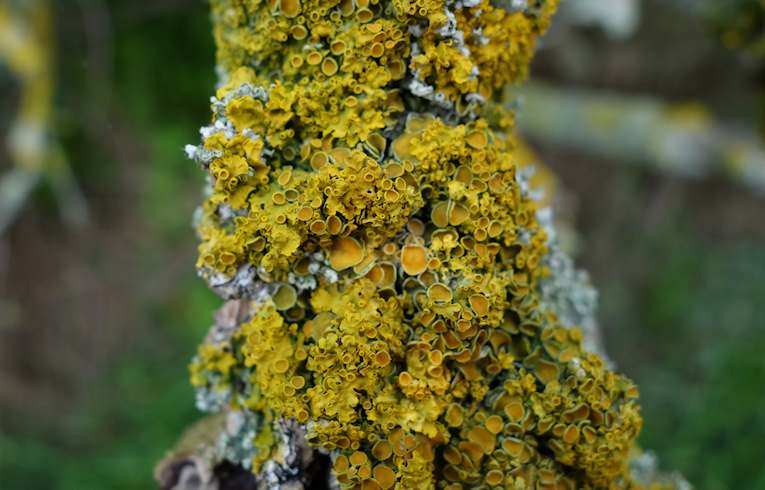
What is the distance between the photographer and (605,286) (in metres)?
3.58

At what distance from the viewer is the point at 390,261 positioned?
1.11 meters

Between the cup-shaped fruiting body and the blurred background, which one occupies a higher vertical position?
the blurred background

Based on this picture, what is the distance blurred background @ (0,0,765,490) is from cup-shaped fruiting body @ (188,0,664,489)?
6.12 feet

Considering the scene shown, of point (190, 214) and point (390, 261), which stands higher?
point (190, 214)

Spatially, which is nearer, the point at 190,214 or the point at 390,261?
the point at 390,261

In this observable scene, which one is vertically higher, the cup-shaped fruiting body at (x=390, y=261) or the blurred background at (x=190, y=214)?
the blurred background at (x=190, y=214)

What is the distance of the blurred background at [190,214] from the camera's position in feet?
9.99

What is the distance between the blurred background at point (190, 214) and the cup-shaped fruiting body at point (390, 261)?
6.12 ft

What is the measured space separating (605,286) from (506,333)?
8.54 ft

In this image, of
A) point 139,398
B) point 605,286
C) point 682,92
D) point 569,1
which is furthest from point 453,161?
point 682,92

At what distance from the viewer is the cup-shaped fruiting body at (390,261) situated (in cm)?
107

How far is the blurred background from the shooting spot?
3.04 metres

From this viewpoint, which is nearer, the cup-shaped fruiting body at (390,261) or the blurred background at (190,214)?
the cup-shaped fruiting body at (390,261)

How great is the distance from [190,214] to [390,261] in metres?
3.21
